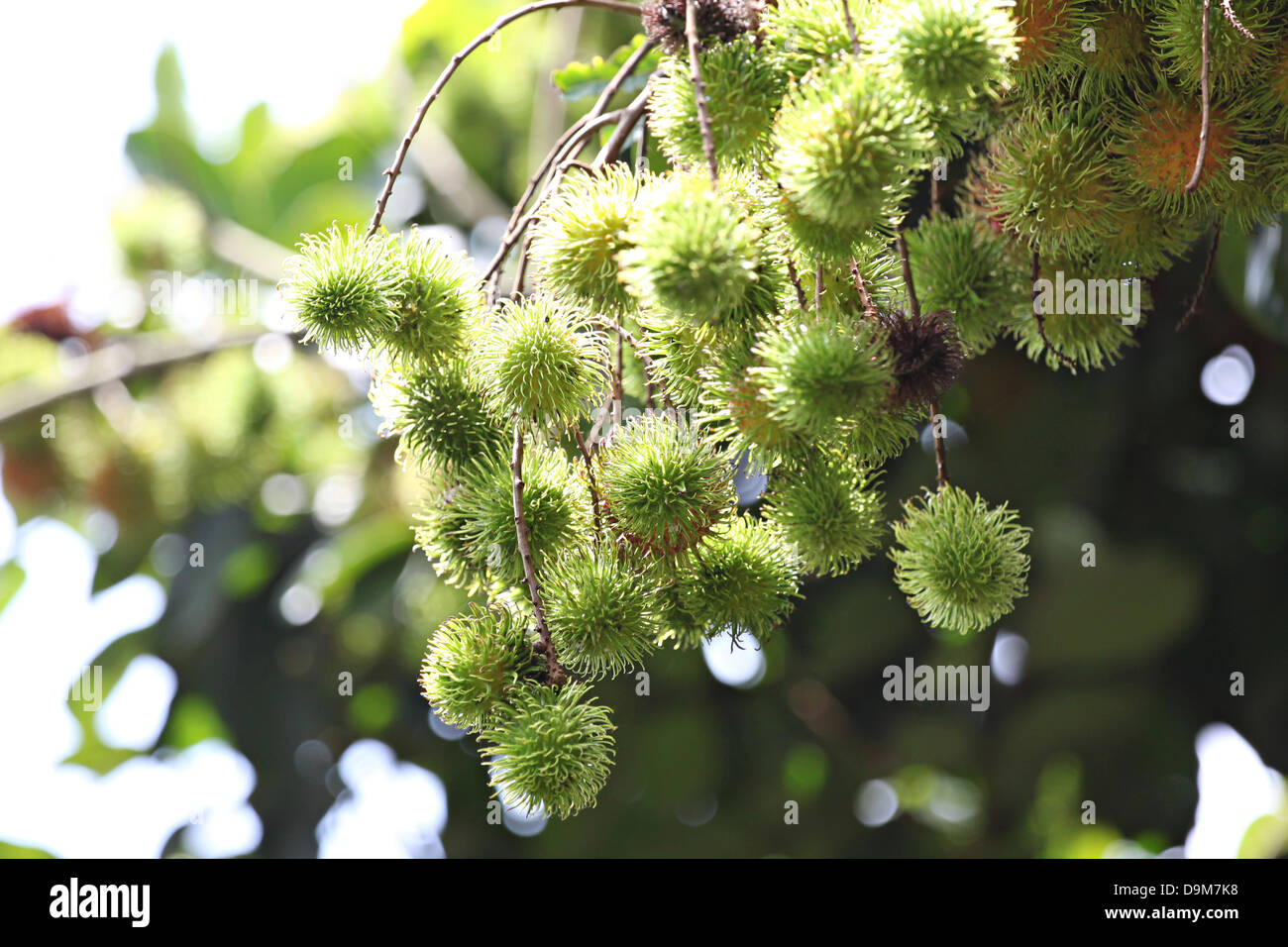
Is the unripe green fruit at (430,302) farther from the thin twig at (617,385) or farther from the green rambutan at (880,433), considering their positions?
the green rambutan at (880,433)

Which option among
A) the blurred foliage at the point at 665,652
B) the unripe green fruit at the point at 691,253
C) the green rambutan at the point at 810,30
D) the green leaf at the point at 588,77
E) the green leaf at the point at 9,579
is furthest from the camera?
the green leaf at the point at 9,579

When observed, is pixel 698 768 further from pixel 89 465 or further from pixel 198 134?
pixel 198 134

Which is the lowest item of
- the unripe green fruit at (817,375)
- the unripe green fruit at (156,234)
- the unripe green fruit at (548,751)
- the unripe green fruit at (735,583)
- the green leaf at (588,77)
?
the unripe green fruit at (548,751)

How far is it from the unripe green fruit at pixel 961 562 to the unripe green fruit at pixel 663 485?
21 centimetres

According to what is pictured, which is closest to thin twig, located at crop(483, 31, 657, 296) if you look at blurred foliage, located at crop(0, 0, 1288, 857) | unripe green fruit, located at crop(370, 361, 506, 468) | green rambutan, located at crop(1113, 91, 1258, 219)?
unripe green fruit, located at crop(370, 361, 506, 468)

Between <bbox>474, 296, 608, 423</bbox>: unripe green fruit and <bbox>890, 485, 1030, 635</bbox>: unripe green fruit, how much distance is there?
0.38m

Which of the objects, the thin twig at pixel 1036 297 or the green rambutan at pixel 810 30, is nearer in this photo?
the green rambutan at pixel 810 30

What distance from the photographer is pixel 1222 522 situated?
274 cm

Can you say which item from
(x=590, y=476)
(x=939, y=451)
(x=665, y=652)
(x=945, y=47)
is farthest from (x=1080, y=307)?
(x=665, y=652)

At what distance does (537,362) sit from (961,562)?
0.47 meters

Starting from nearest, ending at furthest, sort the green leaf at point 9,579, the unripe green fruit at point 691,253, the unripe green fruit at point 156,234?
the unripe green fruit at point 691,253, the unripe green fruit at point 156,234, the green leaf at point 9,579

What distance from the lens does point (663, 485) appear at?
99 cm

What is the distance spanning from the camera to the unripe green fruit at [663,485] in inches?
39.3

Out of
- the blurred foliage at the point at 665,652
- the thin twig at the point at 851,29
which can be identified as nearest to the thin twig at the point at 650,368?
the thin twig at the point at 851,29
